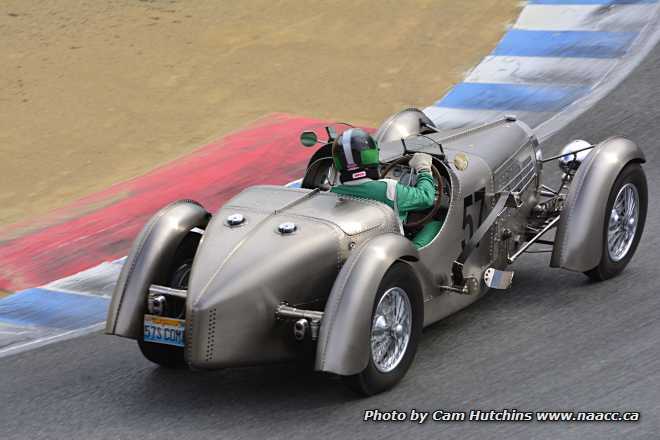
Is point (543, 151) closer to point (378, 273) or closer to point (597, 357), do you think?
point (597, 357)

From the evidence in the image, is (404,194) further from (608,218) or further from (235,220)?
(608,218)

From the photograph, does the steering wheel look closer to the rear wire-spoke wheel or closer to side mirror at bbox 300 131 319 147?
side mirror at bbox 300 131 319 147

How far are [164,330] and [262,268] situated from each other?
2.27ft

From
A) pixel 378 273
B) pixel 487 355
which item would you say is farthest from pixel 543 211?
pixel 378 273

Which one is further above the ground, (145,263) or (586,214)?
(586,214)

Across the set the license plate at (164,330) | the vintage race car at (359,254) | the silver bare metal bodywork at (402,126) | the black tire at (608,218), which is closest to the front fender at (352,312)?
the vintage race car at (359,254)

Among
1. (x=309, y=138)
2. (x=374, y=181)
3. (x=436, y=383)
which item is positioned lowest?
(x=436, y=383)

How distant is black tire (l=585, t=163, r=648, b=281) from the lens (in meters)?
8.35

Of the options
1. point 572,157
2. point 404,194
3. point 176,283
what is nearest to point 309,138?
point 404,194

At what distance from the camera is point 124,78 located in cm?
1546

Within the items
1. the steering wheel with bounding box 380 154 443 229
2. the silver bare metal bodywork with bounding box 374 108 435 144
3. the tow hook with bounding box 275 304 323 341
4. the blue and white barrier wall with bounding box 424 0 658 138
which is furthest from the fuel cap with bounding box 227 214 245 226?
the blue and white barrier wall with bounding box 424 0 658 138

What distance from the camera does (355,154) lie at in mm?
7348

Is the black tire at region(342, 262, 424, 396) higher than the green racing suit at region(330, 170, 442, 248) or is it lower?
lower

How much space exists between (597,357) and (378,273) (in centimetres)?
160
